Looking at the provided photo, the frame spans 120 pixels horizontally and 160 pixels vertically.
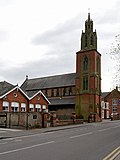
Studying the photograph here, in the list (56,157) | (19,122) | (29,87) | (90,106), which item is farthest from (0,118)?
(29,87)

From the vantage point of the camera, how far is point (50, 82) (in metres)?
79.4

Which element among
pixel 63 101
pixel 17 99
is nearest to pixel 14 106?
pixel 17 99

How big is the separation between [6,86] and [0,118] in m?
13.4

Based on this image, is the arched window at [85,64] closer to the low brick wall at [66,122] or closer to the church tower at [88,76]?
the church tower at [88,76]

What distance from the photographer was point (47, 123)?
3559 centimetres

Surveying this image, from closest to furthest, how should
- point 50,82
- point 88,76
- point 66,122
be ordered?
point 66,122, point 88,76, point 50,82

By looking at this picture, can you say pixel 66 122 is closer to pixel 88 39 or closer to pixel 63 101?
pixel 63 101

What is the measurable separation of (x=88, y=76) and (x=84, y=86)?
267 cm

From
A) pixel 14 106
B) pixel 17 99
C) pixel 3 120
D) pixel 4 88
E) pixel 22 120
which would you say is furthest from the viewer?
pixel 17 99

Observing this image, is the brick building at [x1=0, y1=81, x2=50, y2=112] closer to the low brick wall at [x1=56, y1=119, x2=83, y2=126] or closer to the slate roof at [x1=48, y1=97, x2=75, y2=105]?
the low brick wall at [x1=56, y1=119, x2=83, y2=126]

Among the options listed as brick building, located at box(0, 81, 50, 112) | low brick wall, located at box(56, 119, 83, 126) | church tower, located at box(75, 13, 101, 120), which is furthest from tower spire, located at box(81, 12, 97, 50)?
low brick wall, located at box(56, 119, 83, 126)

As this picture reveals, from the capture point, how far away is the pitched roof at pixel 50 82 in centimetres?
7525

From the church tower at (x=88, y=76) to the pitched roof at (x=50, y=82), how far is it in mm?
5467

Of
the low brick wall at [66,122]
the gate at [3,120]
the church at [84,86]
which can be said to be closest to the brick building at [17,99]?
the gate at [3,120]
